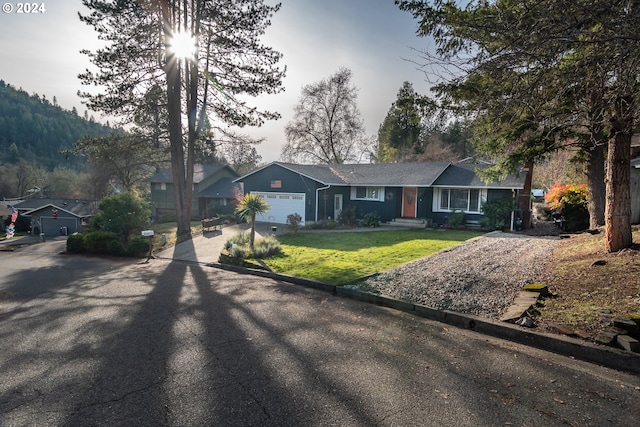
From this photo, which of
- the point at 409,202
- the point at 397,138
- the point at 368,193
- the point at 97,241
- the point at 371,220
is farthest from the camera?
the point at 397,138

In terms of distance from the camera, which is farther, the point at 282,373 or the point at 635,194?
the point at 635,194

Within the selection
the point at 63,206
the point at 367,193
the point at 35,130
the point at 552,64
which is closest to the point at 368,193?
the point at 367,193

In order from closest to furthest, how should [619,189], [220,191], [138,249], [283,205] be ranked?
[619,189], [138,249], [283,205], [220,191]

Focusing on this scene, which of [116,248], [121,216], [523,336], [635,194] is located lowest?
[116,248]

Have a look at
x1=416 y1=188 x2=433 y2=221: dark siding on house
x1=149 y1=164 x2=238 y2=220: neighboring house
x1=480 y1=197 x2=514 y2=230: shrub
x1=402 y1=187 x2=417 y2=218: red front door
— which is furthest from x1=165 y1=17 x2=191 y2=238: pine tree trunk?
x1=480 y1=197 x2=514 y2=230: shrub

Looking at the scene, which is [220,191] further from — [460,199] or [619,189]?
[619,189]

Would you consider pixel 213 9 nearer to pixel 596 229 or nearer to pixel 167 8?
Answer: pixel 167 8

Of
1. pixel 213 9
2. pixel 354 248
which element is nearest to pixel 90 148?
pixel 213 9

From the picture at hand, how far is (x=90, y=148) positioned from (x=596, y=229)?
2269 cm

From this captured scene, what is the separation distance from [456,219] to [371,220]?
4833 mm

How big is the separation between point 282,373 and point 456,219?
Result: 53.2 feet

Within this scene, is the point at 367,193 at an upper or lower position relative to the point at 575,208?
upper

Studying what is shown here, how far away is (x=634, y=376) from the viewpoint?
3.75m

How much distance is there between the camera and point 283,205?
2280cm
